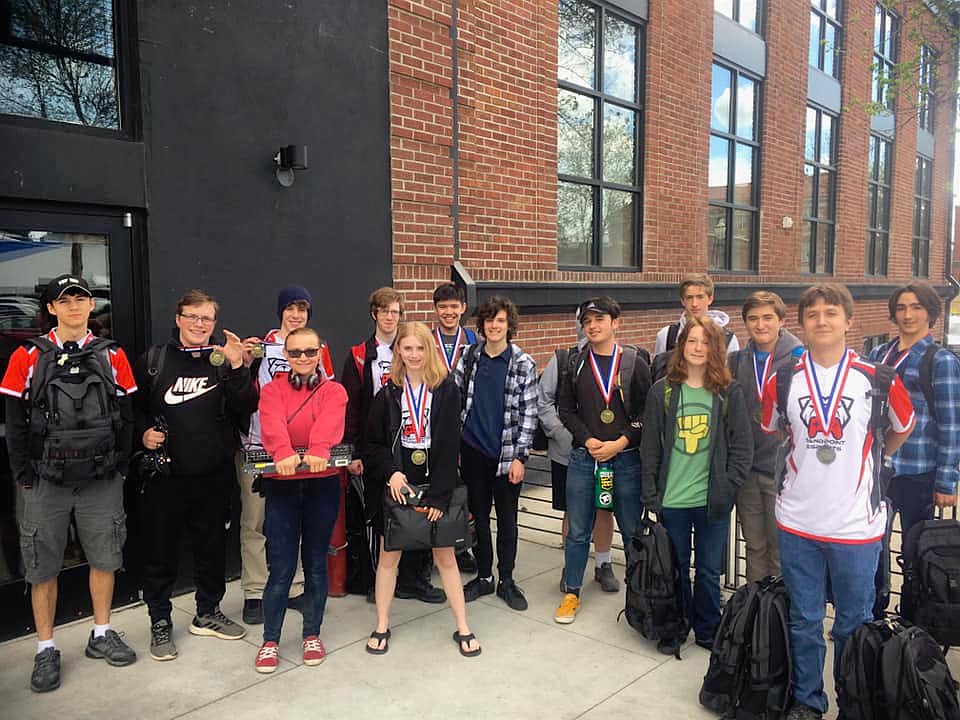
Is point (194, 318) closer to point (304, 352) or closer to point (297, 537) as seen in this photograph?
point (304, 352)

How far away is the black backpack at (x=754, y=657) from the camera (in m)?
3.51

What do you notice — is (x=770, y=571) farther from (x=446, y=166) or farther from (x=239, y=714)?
(x=446, y=166)

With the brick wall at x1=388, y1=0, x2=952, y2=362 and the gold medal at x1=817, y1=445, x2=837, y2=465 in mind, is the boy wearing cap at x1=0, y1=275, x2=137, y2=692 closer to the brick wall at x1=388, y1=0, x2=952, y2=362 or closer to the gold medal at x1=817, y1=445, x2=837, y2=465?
the brick wall at x1=388, y1=0, x2=952, y2=362

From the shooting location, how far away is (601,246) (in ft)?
30.3

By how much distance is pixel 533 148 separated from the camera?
8039 mm

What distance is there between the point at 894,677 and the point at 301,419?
2988mm

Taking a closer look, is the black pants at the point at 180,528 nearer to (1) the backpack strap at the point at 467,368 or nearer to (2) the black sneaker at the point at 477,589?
(1) the backpack strap at the point at 467,368

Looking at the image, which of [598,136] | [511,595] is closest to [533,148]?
[598,136]

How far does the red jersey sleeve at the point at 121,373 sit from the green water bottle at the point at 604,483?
2.75 meters

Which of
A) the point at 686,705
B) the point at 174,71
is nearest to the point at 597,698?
the point at 686,705

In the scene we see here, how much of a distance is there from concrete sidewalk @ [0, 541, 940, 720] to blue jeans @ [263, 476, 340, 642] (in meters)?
0.30

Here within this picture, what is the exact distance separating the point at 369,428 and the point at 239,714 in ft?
5.10

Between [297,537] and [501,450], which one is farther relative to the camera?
[501,450]

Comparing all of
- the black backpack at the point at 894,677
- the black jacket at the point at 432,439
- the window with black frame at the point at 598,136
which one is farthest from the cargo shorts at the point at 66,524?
the window with black frame at the point at 598,136
